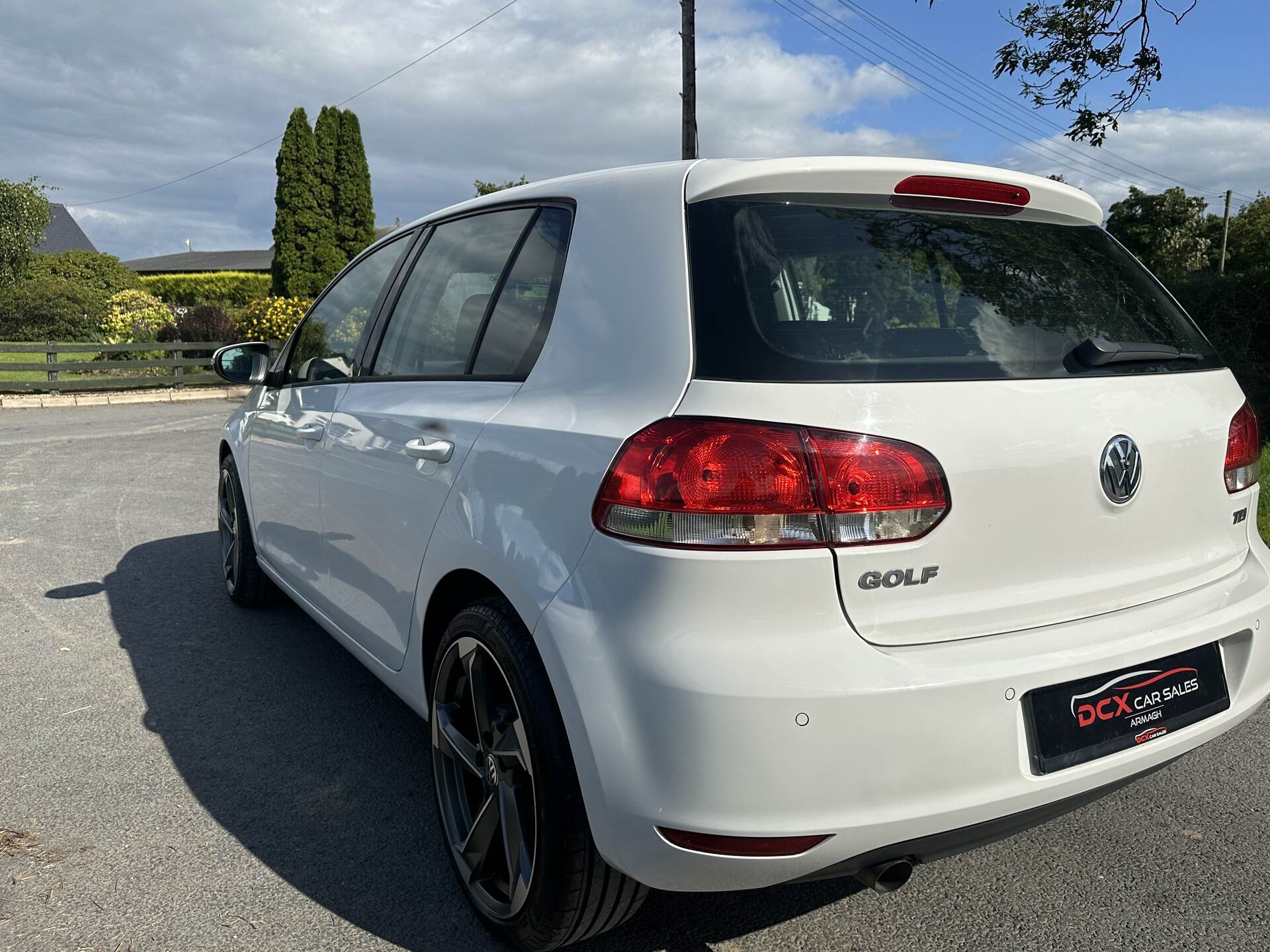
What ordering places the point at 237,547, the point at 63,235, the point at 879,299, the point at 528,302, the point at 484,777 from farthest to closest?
the point at 63,235 < the point at 237,547 < the point at 528,302 < the point at 484,777 < the point at 879,299

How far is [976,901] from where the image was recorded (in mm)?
2602

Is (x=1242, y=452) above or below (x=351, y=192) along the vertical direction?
below

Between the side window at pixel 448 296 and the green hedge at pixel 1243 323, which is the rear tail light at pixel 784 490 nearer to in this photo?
the side window at pixel 448 296

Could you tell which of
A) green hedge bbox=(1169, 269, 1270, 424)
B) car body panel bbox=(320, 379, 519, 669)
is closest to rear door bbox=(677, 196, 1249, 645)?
car body panel bbox=(320, 379, 519, 669)

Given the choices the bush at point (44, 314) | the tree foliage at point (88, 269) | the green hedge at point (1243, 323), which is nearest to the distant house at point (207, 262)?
the tree foliage at point (88, 269)

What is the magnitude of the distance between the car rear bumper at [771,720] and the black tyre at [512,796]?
0.13 meters

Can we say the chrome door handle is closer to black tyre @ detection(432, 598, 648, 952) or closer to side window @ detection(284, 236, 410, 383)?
black tyre @ detection(432, 598, 648, 952)

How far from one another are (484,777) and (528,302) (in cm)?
116

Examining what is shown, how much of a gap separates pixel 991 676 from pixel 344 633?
224 cm

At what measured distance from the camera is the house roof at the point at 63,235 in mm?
80625

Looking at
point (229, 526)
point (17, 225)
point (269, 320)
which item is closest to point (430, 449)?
point (229, 526)

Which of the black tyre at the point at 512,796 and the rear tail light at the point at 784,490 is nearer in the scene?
the rear tail light at the point at 784,490

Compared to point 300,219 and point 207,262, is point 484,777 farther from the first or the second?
point 207,262

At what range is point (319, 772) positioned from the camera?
11.1ft
